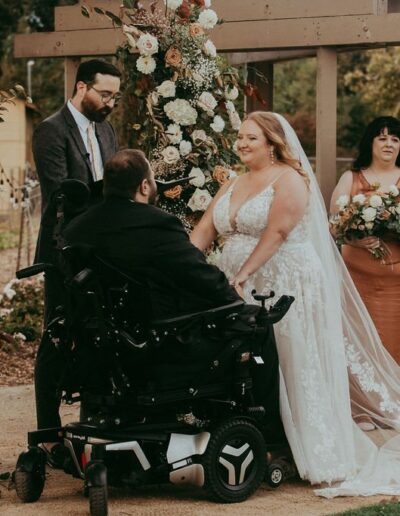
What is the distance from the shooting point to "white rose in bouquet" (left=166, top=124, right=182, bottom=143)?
23.2ft

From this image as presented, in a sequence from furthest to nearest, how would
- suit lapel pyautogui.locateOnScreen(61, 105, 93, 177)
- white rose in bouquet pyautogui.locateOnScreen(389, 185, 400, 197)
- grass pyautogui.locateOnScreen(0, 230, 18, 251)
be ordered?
grass pyautogui.locateOnScreen(0, 230, 18, 251) → white rose in bouquet pyautogui.locateOnScreen(389, 185, 400, 197) → suit lapel pyautogui.locateOnScreen(61, 105, 93, 177)

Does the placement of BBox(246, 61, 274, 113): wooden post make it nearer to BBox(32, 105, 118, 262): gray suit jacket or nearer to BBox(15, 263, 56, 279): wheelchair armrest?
BBox(32, 105, 118, 262): gray suit jacket

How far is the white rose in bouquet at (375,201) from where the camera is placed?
7.34 metres

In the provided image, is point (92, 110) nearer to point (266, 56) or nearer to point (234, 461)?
point (234, 461)

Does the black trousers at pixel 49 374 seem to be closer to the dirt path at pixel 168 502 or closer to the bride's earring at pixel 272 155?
the dirt path at pixel 168 502

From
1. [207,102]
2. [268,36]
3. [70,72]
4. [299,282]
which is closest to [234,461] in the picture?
[299,282]

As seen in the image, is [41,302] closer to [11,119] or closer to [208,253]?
[208,253]

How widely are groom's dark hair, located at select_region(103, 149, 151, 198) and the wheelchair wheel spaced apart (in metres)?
1.17

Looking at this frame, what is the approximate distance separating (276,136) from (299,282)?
2.56 ft

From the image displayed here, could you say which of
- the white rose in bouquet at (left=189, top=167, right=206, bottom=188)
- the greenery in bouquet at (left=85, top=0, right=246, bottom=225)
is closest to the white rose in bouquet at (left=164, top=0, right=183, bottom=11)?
the greenery in bouquet at (left=85, top=0, right=246, bottom=225)

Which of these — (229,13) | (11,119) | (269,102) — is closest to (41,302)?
(269,102)

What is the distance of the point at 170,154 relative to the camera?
704 centimetres

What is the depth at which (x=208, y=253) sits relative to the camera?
7242 millimetres

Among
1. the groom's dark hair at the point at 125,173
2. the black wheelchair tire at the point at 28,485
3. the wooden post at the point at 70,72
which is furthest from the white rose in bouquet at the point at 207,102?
the black wheelchair tire at the point at 28,485
